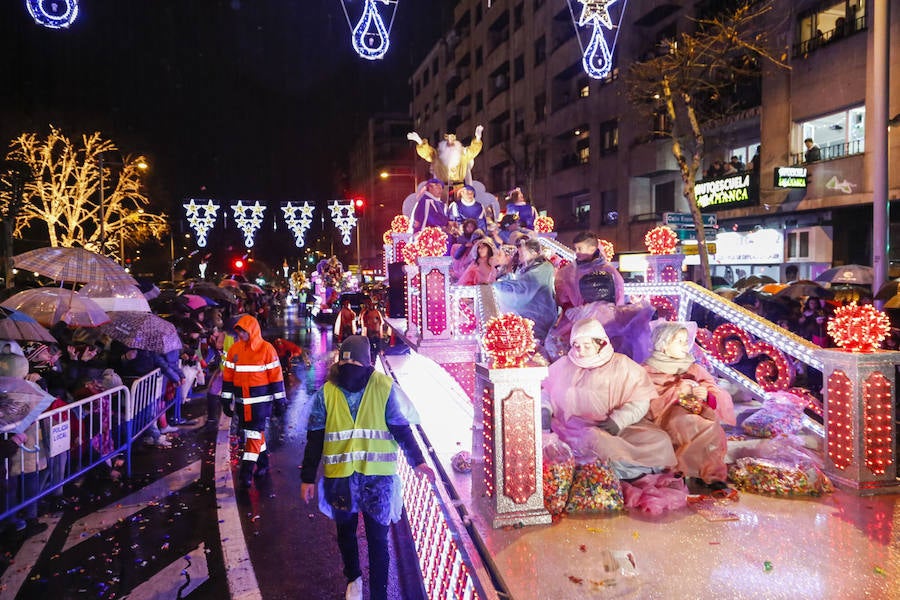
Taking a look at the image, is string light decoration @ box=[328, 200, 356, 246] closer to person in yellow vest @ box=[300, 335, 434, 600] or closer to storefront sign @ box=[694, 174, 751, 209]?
storefront sign @ box=[694, 174, 751, 209]

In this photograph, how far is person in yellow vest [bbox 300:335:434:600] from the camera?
4.50 meters

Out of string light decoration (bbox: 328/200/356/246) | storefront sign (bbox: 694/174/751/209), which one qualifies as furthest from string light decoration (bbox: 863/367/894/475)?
string light decoration (bbox: 328/200/356/246)

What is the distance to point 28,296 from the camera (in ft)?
35.3

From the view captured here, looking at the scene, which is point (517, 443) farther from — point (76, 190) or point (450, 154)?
point (76, 190)

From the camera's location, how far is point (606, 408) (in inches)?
236

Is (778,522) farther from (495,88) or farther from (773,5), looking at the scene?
Answer: (495,88)

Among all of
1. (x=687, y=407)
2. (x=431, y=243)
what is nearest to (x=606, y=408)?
(x=687, y=407)

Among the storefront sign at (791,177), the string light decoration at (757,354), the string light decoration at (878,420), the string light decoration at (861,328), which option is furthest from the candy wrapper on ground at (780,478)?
the storefront sign at (791,177)

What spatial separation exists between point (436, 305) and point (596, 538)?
264 inches

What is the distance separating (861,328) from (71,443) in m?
8.54

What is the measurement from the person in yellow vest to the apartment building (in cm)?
997

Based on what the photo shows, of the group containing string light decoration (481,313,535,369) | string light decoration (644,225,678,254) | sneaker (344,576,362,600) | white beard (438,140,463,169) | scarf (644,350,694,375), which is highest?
white beard (438,140,463,169)

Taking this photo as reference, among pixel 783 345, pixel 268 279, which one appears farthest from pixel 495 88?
pixel 783 345

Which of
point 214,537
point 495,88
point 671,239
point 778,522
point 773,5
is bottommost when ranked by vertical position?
point 214,537
